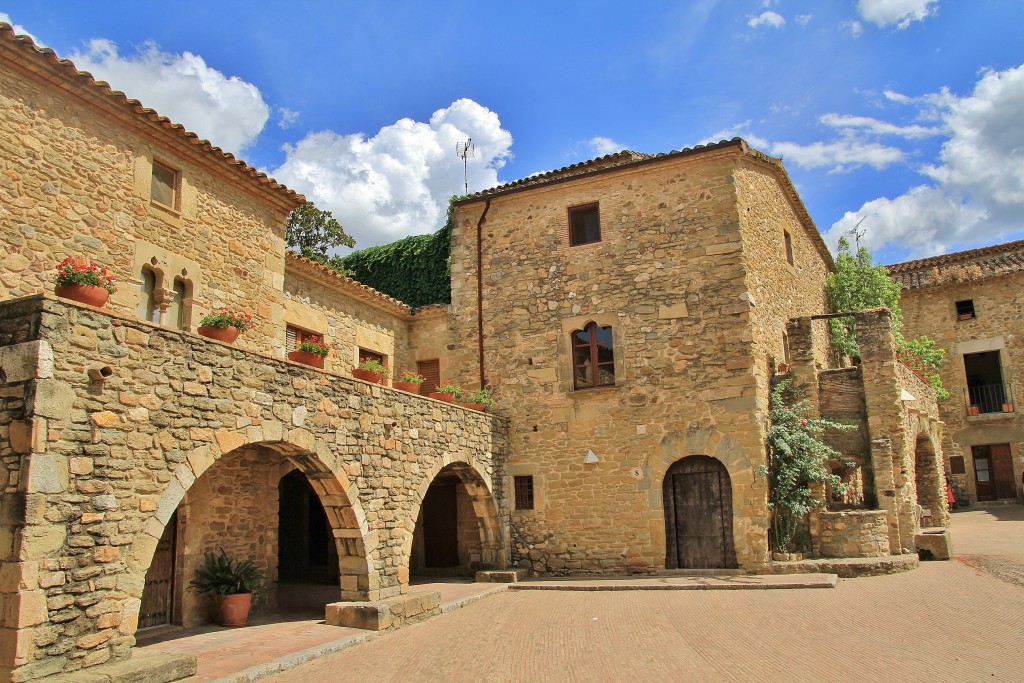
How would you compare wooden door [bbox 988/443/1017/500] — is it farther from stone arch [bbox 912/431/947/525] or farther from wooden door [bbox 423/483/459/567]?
wooden door [bbox 423/483/459/567]

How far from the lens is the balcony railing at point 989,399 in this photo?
24.5 meters

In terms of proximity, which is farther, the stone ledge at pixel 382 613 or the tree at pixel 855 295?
the tree at pixel 855 295

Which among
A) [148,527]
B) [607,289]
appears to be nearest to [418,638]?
[148,527]

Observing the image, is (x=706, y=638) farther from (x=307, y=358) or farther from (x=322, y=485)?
Result: (x=307, y=358)

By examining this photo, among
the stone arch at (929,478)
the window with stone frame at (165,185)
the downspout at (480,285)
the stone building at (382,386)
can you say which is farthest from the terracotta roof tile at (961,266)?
the window with stone frame at (165,185)

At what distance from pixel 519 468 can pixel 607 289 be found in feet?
13.7

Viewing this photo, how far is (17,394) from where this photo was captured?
6348 millimetres

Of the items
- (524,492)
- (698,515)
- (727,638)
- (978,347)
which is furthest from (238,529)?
(978,347)

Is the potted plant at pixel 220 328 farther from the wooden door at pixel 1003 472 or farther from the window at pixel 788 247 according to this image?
the wooden door at pixel 1003 472

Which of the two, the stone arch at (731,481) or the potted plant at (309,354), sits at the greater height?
the potted plant at (309,354)

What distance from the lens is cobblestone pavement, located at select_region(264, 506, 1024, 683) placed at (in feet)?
23.7

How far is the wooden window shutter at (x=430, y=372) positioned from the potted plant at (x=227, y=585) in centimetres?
665

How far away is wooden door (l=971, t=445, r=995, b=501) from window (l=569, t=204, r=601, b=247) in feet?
59.5

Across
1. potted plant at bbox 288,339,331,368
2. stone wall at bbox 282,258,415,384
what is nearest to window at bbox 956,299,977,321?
stone wall at bbox 282,258,415,384
